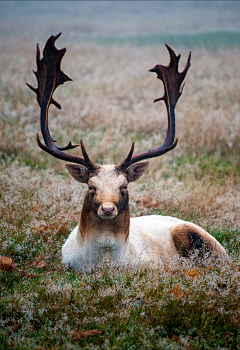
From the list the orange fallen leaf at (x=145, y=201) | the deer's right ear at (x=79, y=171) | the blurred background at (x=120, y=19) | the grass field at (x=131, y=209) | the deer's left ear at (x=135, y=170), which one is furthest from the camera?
the blurred background at (x=120, y=19)

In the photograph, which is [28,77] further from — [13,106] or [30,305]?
[30,305]

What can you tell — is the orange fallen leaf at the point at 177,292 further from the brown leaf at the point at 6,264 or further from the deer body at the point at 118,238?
the brown leaf at the point at 6,264

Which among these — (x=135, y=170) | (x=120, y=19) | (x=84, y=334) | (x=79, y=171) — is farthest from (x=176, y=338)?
(x=120, y=19)

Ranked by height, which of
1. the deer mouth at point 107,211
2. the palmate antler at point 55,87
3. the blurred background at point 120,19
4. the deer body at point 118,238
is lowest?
the deer body at point 118,238

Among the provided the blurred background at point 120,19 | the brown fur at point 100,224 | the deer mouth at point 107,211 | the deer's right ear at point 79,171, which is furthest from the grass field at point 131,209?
the blurred background at point 120,19

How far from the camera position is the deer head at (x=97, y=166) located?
368 cm

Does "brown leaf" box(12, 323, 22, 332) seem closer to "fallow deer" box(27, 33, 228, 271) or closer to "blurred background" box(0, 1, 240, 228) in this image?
"fallow deer" box(27, 33, 228, 271)

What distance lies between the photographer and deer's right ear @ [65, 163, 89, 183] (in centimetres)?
403

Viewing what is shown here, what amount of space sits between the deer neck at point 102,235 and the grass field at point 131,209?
0.23 meters

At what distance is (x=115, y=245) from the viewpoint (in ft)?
12.8

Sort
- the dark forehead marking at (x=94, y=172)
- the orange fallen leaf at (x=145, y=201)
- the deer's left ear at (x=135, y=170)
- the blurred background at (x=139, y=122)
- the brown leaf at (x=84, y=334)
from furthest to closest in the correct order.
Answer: the blurred background at (x=139, y=122) < the orange fallen leaf at (x=145, y=201) < the deer's left ear at (x=135, y=170) < the dark forehead marking at (x=94, y=172) < the brown leaf at (x=84, y=334)

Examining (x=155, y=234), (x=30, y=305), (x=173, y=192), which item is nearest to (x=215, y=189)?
(x=173, y=192)

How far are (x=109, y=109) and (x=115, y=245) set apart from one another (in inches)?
334

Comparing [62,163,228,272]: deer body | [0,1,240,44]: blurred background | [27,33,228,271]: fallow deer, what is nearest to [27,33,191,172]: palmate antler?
[27,33,228,271]: fallow deer
